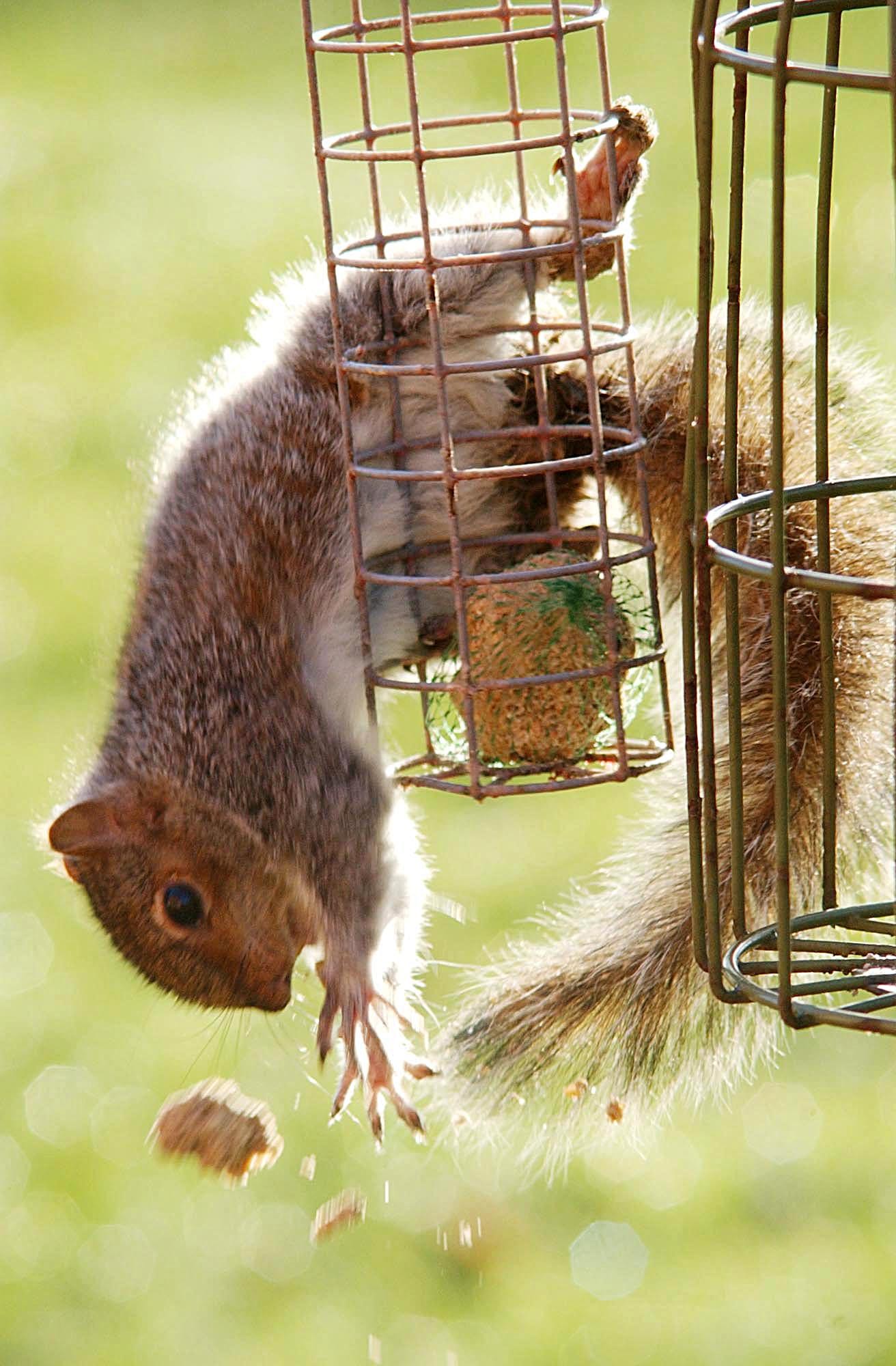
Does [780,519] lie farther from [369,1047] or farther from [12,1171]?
[12,1171]

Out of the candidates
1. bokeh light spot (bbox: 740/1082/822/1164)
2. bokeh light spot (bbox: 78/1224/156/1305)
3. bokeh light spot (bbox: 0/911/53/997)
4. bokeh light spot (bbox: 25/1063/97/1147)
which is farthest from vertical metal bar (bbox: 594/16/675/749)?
bokeh light spot (bbox: 0/911/53/997)

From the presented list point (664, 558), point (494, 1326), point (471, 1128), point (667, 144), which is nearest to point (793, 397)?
point (664, 558)

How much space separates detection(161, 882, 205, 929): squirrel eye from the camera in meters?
2.48

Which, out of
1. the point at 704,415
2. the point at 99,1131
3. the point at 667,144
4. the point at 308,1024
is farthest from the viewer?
the point at 667,144

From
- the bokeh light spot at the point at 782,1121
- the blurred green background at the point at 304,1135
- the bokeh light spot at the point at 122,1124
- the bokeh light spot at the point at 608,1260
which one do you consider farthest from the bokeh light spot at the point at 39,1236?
the bokeh light spot at the point at 782,1121

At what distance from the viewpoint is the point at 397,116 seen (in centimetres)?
667

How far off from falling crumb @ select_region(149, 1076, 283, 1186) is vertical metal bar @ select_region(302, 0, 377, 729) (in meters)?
0.48

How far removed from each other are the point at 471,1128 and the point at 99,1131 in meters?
1.41

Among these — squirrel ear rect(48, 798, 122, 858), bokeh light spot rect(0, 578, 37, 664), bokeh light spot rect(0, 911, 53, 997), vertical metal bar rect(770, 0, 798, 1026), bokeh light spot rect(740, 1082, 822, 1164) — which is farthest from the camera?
bokeh light spot rect(0, 578, 37, 664)

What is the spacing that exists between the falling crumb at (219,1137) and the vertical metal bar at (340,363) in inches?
19.0

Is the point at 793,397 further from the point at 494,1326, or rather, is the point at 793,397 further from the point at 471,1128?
the point at 494,1326

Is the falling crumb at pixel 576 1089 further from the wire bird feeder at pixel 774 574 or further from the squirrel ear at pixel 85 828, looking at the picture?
the squirrel ear at pixel 85 828

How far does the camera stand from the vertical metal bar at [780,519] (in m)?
1.52

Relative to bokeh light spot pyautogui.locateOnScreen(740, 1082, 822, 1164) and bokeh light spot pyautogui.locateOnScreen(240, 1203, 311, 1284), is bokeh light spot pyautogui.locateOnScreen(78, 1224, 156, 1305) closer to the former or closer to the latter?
bokeh light spot pyautogui.locateOnScreen(240, 1203, 311, 1284)
